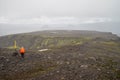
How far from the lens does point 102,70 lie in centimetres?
2325

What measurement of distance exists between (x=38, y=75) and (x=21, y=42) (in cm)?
12930

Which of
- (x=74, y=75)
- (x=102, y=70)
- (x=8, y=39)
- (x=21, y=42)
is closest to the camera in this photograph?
(x=74, y=75)

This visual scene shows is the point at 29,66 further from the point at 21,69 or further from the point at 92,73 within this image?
the point at 92,73

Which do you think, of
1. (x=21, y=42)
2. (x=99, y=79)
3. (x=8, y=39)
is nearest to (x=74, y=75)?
(x=99, y=79)

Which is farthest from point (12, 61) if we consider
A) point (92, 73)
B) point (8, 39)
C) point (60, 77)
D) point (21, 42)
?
point (8, 39)

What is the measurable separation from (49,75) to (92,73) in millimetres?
5639

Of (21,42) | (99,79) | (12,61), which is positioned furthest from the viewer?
(21,42)

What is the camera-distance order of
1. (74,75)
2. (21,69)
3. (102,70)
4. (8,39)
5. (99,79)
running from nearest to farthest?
(99,79), (74,75), (102,70), (21,69), (8,39)

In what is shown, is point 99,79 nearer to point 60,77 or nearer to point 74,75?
point 74,75

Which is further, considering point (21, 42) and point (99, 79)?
point (21, 42)

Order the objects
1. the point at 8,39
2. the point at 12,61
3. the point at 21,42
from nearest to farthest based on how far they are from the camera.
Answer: the point at 12,61, the point at 21,42, the point at 8,39

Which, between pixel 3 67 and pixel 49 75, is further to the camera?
pixel 3 67

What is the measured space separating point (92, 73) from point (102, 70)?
2.11m

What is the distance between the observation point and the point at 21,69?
25562mm
